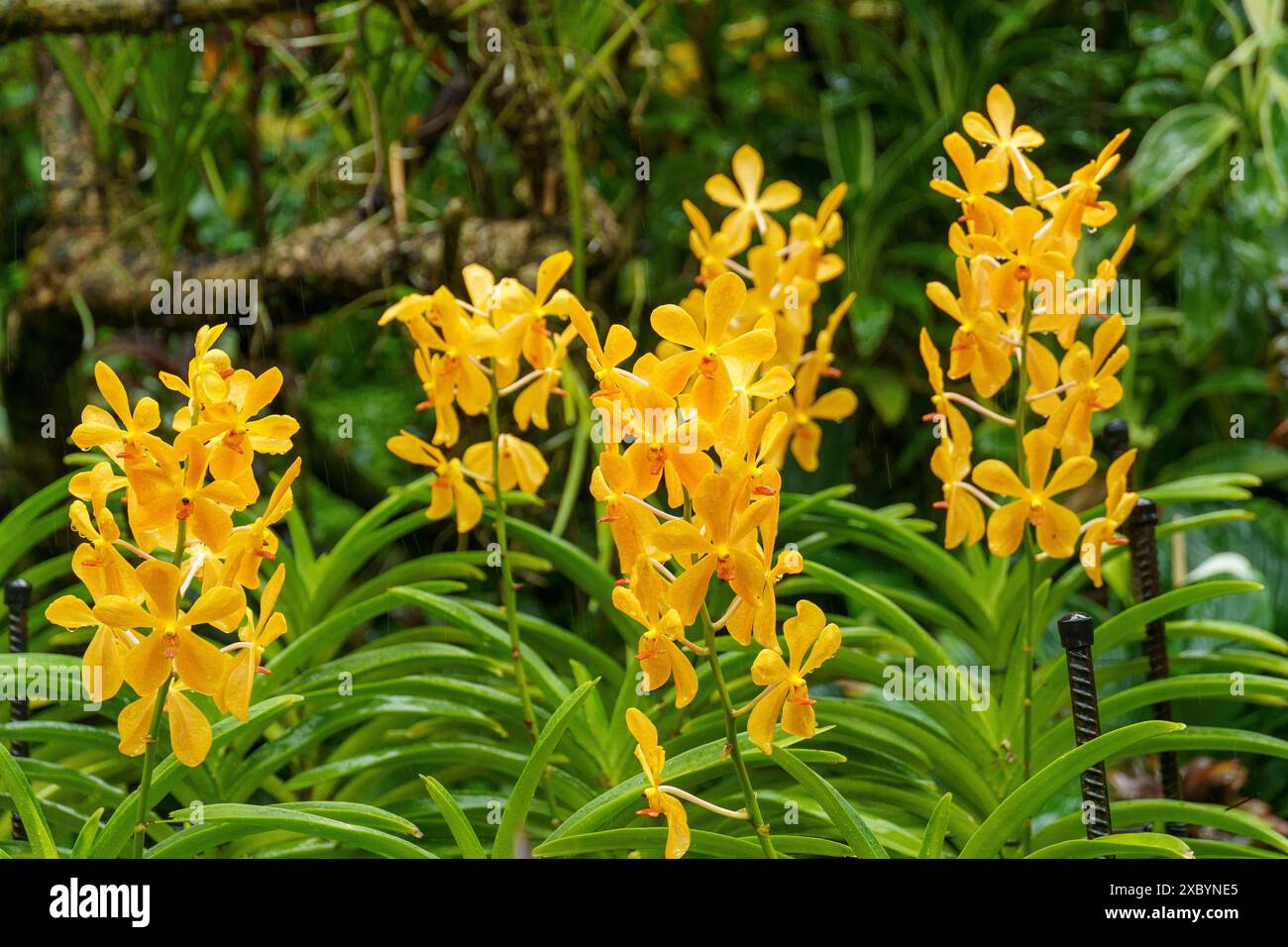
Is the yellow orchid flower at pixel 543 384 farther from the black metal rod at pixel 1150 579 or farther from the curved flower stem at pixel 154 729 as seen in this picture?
the black metal rod at pixel 1150 579

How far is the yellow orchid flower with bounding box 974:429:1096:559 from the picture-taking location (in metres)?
1.06

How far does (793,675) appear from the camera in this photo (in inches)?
33.5

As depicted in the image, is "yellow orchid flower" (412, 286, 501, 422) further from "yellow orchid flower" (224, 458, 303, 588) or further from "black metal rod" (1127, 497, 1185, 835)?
"black metal rod" (1127, 497, 1185, 835)

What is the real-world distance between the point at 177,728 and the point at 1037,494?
75 cm

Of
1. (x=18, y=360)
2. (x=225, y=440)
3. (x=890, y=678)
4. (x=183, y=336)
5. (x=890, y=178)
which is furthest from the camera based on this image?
(x=890, y=178)

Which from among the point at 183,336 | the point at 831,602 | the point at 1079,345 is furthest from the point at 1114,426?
the point at 183,336

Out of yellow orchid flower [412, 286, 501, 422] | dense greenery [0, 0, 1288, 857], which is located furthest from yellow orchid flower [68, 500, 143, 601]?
yellow orchid flower [412, 286, 501, 422]

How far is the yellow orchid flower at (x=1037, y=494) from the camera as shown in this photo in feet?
3.46

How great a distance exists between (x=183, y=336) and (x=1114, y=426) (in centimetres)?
172

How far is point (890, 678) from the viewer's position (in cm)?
125

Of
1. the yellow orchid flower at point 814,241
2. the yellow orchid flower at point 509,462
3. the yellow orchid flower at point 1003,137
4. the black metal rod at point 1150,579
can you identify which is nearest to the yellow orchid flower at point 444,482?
the yellow orchid flower at point 509,462

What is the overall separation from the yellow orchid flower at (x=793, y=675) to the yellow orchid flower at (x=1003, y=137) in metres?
0.48

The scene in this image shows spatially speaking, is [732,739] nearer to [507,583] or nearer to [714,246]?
[507,583]

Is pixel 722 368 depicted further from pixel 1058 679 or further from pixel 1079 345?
pixel 1058 679
